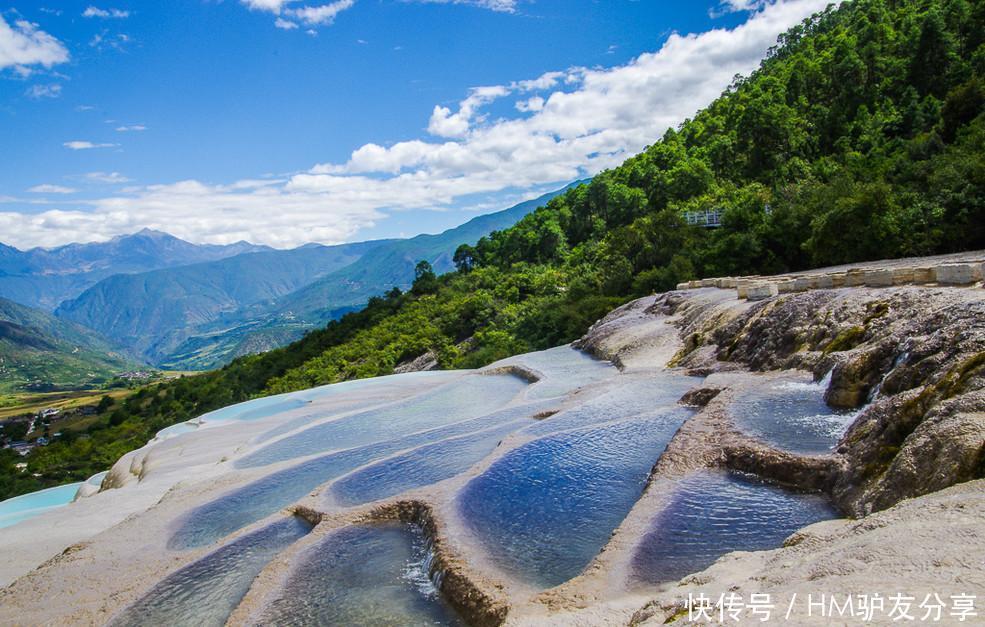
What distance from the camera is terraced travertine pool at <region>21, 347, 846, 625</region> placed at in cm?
988

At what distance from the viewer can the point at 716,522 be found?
10.3m

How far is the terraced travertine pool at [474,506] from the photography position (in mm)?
9875

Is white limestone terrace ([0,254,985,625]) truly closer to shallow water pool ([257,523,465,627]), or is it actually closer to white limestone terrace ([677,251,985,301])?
shallow water pool ([257,523,465,627])

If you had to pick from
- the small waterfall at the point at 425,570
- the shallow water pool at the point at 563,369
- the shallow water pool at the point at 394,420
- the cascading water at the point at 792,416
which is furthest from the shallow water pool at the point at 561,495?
the shallow water pool at the point at 563,369

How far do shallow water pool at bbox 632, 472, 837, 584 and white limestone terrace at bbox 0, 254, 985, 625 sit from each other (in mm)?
47

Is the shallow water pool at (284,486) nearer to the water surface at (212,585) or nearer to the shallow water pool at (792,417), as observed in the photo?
the water surface at (212,585)

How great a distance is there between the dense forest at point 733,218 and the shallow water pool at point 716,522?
26.9 meters

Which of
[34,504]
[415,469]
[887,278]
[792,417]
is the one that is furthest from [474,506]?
[34,504]

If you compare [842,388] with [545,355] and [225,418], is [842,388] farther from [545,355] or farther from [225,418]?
[225,418]

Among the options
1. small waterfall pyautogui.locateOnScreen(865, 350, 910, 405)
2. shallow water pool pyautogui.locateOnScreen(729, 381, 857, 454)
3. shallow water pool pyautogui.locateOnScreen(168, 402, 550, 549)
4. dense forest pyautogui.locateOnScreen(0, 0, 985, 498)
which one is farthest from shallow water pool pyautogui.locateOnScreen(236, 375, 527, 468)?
dense forest pyautogui.locateOnScreen(0, 0, 985, 498)

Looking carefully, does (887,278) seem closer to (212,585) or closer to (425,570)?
(425,570)

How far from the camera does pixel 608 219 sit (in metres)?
85.6

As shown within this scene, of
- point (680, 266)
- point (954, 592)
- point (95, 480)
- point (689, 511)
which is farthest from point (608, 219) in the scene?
point (954, 592)

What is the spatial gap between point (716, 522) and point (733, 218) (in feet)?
134
